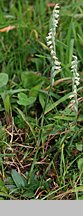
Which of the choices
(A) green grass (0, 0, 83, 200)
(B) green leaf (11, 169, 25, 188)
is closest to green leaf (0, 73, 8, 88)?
(A) green grass (0, 0, 83, 200)

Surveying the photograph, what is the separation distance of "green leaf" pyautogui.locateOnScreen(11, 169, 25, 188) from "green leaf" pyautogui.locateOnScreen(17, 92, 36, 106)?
0.33m

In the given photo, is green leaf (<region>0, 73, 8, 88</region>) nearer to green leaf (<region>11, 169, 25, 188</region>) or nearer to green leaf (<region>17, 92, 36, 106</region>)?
green leaf (<region>17, 92, 36, 106</region>)

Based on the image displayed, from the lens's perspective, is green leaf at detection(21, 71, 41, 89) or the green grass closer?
the green grass

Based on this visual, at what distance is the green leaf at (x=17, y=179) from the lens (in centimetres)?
217

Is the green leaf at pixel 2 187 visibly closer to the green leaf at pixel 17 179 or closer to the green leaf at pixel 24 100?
the green leaf at pixel 17 179

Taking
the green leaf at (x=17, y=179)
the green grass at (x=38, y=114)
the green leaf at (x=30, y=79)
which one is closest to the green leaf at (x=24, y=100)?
the green grass at (x=38, y=114)

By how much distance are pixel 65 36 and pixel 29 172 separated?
0.86m

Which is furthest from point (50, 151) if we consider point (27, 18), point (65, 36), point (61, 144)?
point (27, 18)

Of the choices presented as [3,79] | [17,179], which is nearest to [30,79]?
[3,79]

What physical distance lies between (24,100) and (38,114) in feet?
0.42

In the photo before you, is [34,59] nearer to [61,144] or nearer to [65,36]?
[65,36]

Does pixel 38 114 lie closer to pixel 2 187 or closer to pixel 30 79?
pixel 30 79

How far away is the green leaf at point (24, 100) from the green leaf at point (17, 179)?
33 cm

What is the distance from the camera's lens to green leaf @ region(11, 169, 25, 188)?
2173 mm
